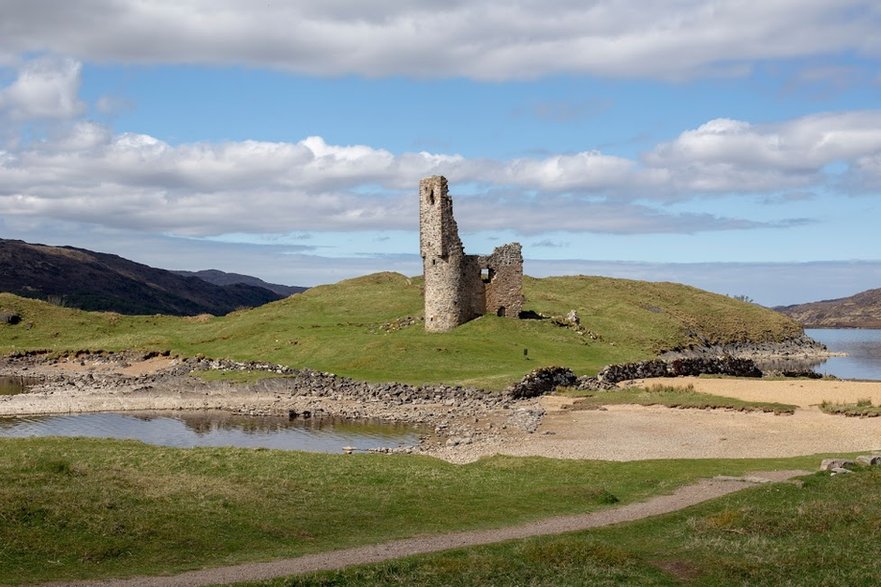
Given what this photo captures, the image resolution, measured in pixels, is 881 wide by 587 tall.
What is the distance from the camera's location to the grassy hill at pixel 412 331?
217 feet

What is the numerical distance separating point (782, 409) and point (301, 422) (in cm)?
2544

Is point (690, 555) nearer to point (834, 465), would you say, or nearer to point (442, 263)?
point (834, 465)

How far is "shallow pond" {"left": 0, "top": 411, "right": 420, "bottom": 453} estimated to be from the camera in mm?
42531

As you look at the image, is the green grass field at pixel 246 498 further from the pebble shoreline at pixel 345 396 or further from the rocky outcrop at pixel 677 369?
the rocky outcrop at pixel 677 369

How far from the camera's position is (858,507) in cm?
2072

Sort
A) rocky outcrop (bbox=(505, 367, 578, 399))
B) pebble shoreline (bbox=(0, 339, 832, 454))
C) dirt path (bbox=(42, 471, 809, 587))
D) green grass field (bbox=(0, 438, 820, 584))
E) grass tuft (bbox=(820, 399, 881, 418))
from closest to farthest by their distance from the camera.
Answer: dirt path (bbox=(42, 471, 809, 587)) → green grass field (bbox=(0, 438, 820, 584)) → grass tuft (bbox=(820, 399, 881, 418)) → pebble shoreline (bbox=(0, 339, 832, 454)) → rocky outcrop (bbox=(505, 367, 578, 399))

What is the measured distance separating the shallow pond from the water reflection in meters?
16.0

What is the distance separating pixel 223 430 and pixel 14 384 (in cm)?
3241

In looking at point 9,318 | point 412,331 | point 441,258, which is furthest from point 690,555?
point 9,318

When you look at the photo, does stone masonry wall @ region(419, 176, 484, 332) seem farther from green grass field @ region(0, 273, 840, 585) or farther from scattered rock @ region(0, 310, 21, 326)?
scattered rock @ region(0, 310, 21, 326)

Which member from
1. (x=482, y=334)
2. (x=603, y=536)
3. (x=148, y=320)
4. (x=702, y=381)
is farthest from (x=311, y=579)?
(x=148, y=320)

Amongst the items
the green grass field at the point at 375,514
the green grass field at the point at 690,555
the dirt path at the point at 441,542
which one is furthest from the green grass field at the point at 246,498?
the green grass field at the point at 690,555

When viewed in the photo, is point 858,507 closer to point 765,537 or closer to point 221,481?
point 765,537

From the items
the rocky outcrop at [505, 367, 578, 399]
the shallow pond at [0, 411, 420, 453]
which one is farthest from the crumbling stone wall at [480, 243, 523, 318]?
the shallow pond at [0, 411, 420, 453]
